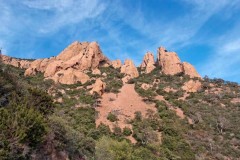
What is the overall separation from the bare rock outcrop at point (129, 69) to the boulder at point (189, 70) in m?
14.5

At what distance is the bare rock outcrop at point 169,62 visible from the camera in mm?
92750

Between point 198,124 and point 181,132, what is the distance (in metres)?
6.10

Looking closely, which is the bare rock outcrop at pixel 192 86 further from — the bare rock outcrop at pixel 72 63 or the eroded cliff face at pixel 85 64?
the bare rock outcrop at pixel 72 63

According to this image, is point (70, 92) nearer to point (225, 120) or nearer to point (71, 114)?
point (71, 114)

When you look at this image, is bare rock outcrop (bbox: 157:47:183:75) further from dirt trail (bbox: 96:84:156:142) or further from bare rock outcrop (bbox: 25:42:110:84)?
dirt trail (bbox: 96:84:156:142)

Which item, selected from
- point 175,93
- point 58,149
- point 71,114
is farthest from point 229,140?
point 58,149

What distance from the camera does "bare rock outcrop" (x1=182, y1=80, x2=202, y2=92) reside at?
264 feet

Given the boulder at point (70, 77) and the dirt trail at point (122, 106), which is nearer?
the dirt trail at point (122, 106)

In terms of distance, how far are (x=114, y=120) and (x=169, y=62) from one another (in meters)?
39.2

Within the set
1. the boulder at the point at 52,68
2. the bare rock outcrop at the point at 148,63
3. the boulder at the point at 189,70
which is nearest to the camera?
the boulder at the point at 52,68

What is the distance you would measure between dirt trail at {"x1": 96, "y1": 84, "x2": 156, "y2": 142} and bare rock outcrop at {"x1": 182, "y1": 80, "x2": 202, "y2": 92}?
1428 centimetres

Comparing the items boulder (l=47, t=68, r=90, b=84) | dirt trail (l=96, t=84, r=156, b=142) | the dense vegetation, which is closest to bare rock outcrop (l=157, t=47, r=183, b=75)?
the dense vegetation

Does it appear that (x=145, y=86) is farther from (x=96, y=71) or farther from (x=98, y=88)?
(x=96, y=71)

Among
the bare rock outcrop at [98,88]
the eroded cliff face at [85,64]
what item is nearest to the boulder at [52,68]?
the eroded cliff face at [85,64]
